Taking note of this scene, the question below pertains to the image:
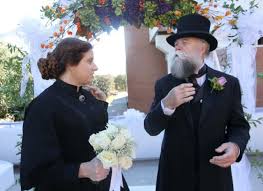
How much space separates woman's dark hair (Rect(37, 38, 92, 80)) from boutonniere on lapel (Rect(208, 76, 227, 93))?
826mm

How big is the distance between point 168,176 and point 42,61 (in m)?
1.10

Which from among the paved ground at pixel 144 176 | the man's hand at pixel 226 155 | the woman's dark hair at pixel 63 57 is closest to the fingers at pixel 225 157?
the man's hand at pixel 226 155

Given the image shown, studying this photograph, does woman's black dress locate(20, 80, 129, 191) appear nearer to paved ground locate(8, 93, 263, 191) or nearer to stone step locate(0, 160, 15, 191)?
paved ground locate(8, 93, 263, 191)

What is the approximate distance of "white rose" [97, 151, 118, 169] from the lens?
6.68 ft

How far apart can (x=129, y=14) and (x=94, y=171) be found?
1.78m

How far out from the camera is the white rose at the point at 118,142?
2.09m

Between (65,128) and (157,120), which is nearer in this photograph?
(65,128)

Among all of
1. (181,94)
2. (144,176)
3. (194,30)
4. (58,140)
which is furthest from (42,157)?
(144,176)

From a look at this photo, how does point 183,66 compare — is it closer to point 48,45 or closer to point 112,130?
point 112,130

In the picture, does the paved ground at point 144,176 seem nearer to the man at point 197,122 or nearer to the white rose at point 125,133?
the man at point 197,122

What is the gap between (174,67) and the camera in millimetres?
2480

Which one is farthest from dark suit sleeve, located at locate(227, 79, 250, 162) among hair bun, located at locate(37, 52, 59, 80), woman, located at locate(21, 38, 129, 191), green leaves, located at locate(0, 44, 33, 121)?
green leaves, located at locate(0, 44, 33, 121)

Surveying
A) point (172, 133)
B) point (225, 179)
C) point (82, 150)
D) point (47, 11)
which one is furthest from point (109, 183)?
point (47, 11)

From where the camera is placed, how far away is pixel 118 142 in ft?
6.88
